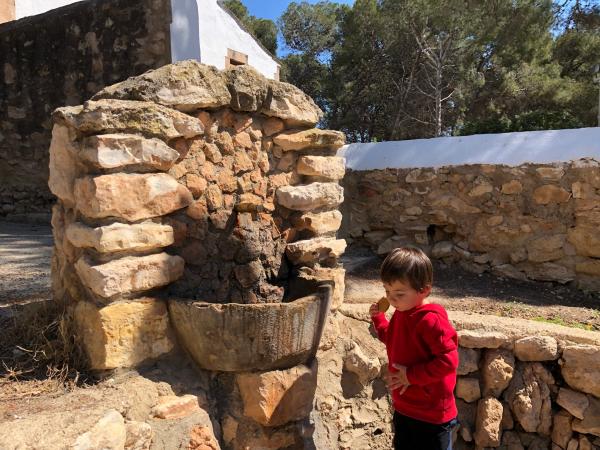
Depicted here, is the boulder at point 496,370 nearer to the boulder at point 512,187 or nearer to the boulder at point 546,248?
the boulder at point 546,248

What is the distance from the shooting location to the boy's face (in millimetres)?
1733

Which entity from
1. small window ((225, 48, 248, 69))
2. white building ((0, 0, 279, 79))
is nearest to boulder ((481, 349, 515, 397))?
white building ((0, 0, 279, 79))

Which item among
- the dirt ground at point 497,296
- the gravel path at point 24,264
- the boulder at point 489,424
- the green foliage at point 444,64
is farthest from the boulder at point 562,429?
the green foliage at point 444,64

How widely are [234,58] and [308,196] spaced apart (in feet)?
16.4

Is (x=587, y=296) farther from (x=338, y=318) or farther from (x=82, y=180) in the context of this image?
(x=82, y=180)

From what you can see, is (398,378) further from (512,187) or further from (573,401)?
(512,187)

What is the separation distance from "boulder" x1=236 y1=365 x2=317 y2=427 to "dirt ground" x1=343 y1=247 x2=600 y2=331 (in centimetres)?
141

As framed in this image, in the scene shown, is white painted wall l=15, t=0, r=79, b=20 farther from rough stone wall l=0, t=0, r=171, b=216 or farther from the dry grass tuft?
the dry grass tuft

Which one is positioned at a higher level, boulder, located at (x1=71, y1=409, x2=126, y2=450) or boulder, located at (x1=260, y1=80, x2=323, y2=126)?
boulder, located at (x1=260, y1=80, x2=323, y2=126)

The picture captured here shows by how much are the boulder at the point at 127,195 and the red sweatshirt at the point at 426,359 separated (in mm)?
1068

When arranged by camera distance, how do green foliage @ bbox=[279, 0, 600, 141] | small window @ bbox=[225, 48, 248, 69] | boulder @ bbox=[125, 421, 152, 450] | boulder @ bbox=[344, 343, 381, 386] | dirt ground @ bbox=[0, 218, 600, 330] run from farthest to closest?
green foliage @ bbox=[279, 0, 600, 141], small window @ bbox=[225, 48, 248, 69], dirt ground @ bbox=[0, 218, 600, 330], boulder @ bbox=[344, 343, 381, 386], boulder @ bbox=[125, 421, 152, 450]

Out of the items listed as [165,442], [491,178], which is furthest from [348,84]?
[165,442]

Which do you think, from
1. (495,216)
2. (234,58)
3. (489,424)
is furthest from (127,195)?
(234,58)

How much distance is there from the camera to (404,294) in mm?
1742
